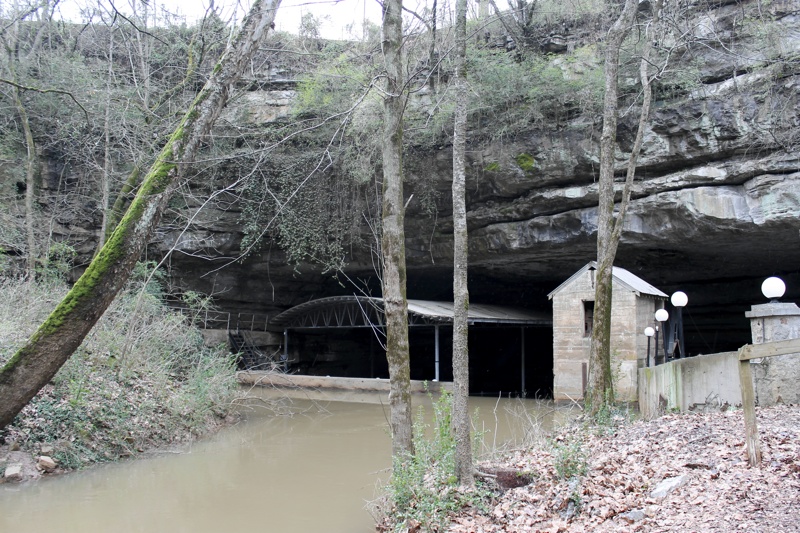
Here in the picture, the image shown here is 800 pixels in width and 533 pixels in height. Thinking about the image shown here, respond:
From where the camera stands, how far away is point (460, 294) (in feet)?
19.1

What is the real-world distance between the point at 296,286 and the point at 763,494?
1955 cm

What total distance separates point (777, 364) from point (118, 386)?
9731 millimetres

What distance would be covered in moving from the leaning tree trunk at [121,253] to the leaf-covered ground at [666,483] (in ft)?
11.8

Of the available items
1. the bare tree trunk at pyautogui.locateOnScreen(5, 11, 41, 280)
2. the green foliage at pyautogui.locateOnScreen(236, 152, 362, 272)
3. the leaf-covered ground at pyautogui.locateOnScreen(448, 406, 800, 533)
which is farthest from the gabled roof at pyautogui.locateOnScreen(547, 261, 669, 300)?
the bare tree trunk at pyautogui.locateOnScreen(5, 11, 41, 280)

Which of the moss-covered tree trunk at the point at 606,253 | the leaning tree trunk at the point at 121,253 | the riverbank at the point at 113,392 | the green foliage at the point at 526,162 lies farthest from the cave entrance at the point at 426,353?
the leaning tree trunk at the point at 121,253

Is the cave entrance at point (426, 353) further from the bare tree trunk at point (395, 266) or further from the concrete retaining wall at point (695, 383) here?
the bare tree trunk at point (395, 266)

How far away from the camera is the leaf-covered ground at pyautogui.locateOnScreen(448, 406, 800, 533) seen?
12.6ft

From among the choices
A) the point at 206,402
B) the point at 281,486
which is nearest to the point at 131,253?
the point at 281,486

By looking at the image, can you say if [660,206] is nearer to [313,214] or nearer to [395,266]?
[313,214]

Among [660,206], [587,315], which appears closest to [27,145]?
[587,315]

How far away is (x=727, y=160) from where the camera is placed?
44.9 ft

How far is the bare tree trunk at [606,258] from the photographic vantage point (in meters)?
8.60

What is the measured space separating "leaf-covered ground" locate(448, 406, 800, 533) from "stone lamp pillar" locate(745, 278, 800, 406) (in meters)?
0.30

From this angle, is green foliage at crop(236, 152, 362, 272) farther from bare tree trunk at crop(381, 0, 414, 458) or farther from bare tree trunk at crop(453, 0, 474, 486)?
bare tree trunk at crop(453, 0, 474, 486)
